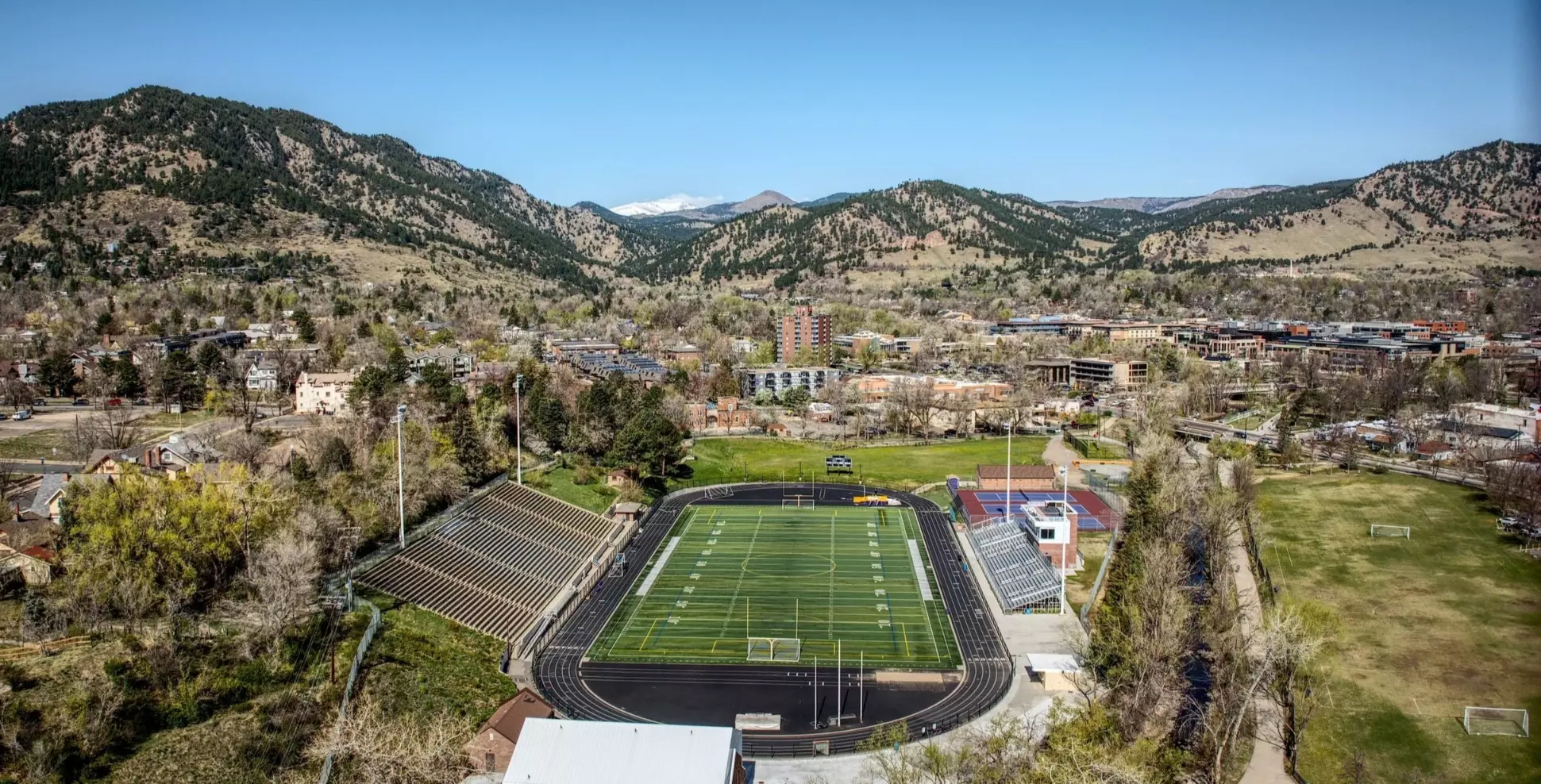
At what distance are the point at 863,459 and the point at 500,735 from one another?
4606cm

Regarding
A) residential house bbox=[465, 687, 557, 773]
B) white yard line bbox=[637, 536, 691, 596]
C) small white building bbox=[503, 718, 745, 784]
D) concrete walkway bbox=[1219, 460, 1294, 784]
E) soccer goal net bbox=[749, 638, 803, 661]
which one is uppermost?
small white building bbox=[503, 718, 745, 784]

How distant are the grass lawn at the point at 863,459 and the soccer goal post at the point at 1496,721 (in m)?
35.5

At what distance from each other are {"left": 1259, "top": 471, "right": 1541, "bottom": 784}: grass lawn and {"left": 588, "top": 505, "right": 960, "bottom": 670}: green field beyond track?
41.4 ft

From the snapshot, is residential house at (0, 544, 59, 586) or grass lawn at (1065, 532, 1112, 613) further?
grass lawn at (1065, 532, 1112, 613)

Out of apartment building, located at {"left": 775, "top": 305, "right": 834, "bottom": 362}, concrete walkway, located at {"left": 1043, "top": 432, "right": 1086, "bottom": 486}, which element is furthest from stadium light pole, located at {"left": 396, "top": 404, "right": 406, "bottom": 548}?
apartment building, located at {"left": 775, "top": 305, "right": 834, "bottom": 362}

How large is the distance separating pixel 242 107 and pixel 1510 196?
227 meters

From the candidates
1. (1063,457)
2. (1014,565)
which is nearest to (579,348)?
(1063,457)

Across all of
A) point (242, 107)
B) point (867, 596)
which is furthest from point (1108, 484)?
point (242, 107)

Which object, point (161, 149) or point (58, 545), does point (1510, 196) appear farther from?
point (161, 149)

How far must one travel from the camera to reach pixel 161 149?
146750 mm

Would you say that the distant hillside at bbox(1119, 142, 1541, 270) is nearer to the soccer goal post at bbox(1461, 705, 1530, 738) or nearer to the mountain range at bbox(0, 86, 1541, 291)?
the mountain range at bbox(0, 86, 1541, 291)

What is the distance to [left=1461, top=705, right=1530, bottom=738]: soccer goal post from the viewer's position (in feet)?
89.1

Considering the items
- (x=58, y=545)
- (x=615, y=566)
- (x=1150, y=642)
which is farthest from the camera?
(x=615, y=566)

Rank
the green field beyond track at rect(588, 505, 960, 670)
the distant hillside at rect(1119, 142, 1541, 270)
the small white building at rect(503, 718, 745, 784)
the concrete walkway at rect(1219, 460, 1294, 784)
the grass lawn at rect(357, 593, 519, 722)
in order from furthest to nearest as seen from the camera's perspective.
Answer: the distant hillside at rect(1119, 142, 1541, 270)
the green field beyond track at rect(588, 505, 960, 670)
the grass lawn at rect(357, 593, 519, 722)
the concrete walkway at rect(1219, 460, 1294, 784)
the small white building at rect(503, 718, 745, 784)
